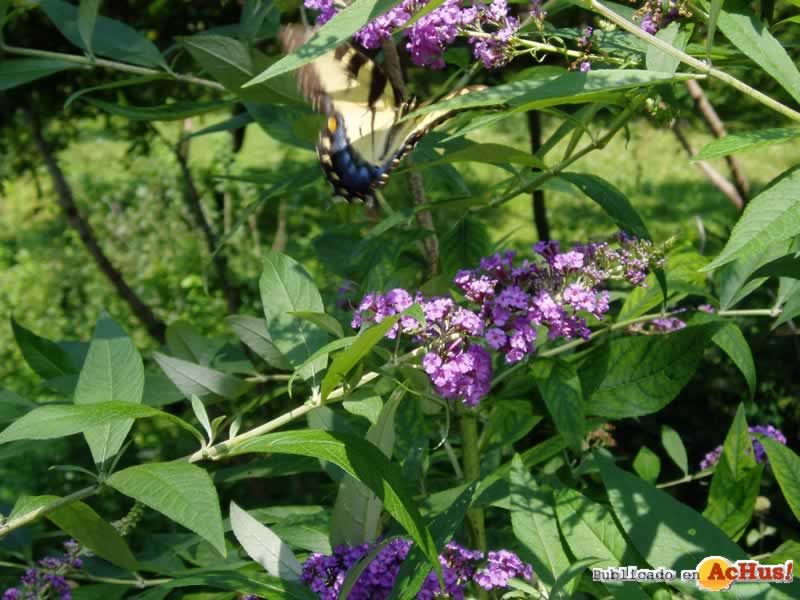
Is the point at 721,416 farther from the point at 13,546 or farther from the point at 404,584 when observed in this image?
the point at 13,546

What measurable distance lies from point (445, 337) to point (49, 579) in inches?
36.8

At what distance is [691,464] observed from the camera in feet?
8.57

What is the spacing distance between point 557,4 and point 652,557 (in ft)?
2.99

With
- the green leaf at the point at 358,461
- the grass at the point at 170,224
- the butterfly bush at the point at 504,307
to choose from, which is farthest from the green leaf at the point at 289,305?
the grass at the point at 170,224

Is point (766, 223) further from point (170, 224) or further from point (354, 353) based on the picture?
point (170, 224)

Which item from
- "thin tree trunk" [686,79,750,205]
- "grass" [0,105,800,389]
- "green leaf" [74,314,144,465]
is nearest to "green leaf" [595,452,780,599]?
"green leaf" [74,314,144,465]

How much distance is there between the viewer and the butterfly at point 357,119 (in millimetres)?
1754

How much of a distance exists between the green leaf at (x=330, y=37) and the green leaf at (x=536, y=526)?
75 cm

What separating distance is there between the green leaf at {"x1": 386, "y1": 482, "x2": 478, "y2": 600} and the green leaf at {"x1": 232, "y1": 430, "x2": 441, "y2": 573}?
0.54ft

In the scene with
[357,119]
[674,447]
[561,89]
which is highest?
[561,89]

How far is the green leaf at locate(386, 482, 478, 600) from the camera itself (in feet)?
4.26

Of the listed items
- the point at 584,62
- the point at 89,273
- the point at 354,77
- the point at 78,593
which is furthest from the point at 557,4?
the point at 89,273

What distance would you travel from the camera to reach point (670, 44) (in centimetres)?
122

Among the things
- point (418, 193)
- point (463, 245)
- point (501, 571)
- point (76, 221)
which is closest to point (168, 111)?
point (418, 193)
